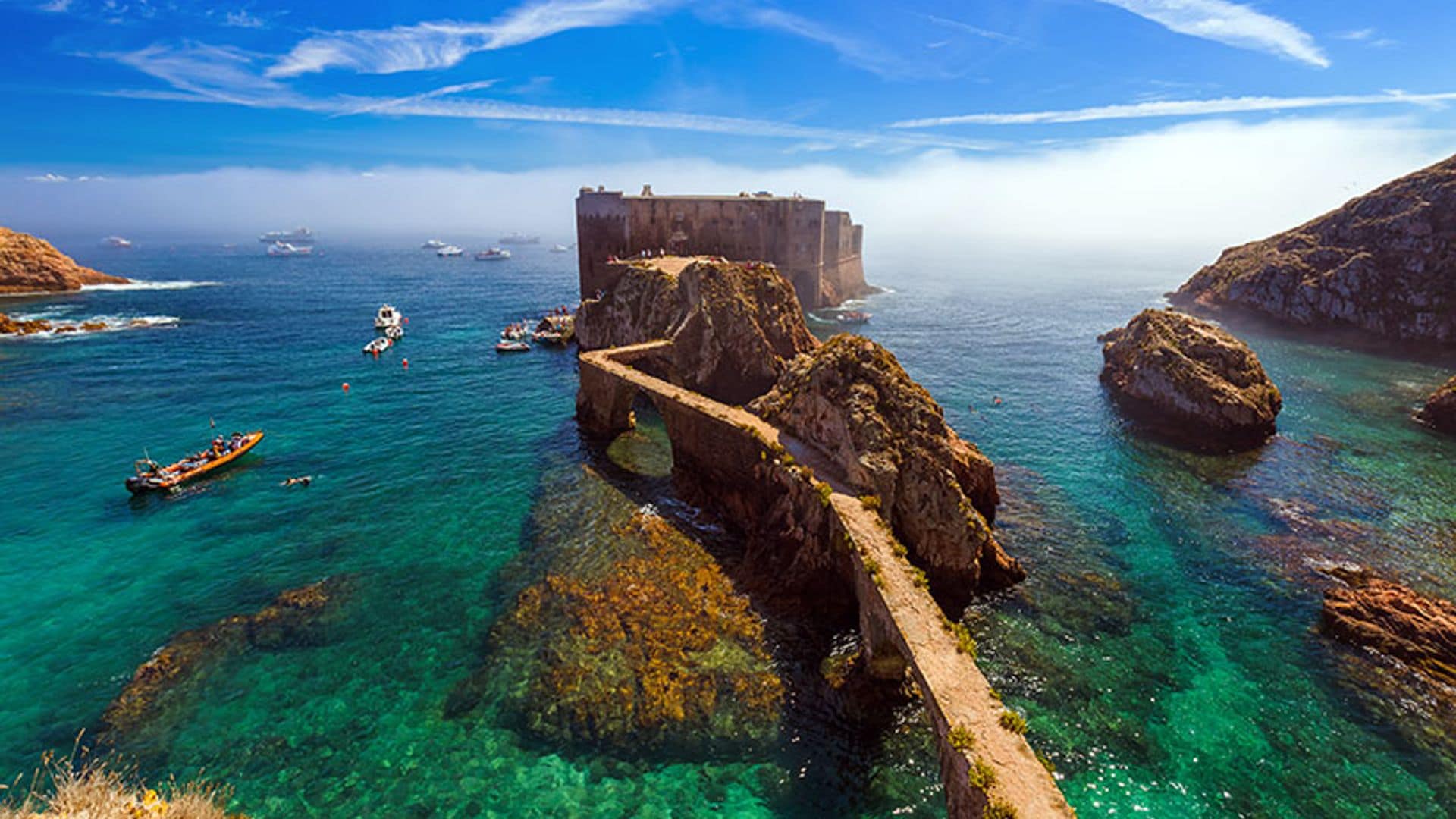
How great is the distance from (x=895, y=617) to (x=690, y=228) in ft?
228

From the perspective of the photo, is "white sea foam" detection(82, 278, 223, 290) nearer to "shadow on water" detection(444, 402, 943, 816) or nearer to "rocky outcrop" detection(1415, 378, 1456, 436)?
"shadow on water" detection(444, 402, 943, 816)

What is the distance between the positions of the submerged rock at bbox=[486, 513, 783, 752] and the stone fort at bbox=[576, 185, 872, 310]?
Answer: 54.4 meters

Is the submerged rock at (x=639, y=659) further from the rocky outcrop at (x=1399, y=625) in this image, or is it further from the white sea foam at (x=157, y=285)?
the white sea foam at (x=157, y=285)

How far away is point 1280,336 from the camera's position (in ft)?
274

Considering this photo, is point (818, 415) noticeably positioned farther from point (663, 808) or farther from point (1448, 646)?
point (1448, 646)

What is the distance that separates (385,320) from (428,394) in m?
35.0

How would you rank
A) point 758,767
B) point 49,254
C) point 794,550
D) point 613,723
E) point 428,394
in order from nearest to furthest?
point 758,767
point 613,723
point 794,550
point 428,394
point 49,254

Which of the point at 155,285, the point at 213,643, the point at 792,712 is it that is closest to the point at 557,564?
the point at 213,643

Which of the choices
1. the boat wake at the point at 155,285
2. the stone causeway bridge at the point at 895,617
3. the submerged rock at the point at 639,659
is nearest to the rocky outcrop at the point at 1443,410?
the stone causeway bridge at the point at 895,617

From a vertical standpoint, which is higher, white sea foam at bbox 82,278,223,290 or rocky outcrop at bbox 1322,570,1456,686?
white sea foam at bbox 82,278,223,290

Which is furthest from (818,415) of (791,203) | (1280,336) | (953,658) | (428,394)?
(1280,336)

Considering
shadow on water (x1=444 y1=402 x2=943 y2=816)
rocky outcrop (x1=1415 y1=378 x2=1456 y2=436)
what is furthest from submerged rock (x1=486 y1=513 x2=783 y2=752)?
rocky outcrop (x1=1415 y1=378 x2=1456 y2=436)

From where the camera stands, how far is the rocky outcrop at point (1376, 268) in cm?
7600

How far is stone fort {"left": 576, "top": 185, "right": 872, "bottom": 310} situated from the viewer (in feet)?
262
